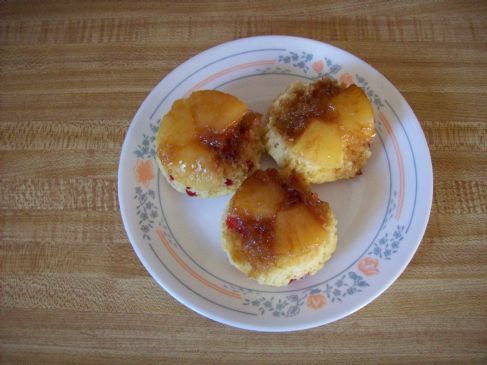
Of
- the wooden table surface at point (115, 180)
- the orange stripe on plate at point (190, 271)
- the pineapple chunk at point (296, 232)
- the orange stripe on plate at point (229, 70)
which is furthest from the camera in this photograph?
the orange stripe on plate at point (229, 70)

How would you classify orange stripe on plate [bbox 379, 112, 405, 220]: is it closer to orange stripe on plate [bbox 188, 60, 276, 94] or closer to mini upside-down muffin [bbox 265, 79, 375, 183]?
mini upside-down muffin [bbox 265, 79, 375, 183]

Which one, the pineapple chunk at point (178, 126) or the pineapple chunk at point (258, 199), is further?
the pineapple chunk at point (178, 126)

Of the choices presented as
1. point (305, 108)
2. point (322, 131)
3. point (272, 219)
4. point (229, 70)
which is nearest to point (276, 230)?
point (272, 219)

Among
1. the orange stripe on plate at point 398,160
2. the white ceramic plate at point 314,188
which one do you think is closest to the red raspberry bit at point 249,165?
the white ceramic plate at point 314,188

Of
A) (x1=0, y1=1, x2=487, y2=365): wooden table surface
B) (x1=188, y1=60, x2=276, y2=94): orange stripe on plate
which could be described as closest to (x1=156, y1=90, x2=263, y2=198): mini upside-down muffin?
(x1=188, y1=60, x2=276, y2=94): orange stripe on plate

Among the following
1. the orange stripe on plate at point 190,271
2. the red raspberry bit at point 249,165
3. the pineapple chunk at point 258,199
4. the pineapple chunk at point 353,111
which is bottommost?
the orange stripe on plate at point 190,271

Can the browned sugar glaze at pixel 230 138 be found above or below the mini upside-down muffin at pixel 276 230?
above

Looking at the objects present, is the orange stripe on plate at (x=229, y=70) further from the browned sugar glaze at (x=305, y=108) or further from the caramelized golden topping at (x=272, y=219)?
the caramelized golden topping at (x=272, y=219)

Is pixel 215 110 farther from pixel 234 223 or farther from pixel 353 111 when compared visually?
pixel 353 111
